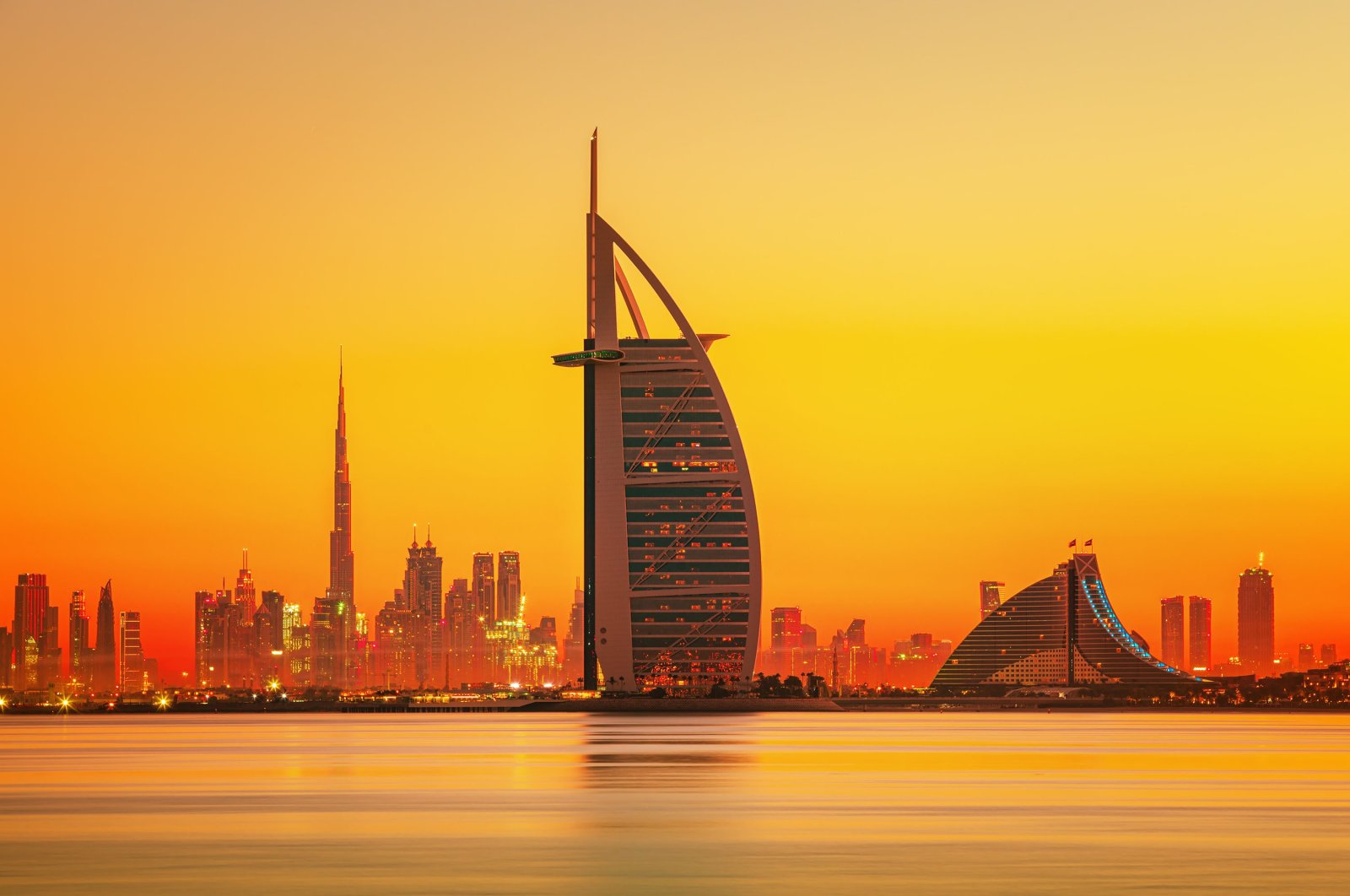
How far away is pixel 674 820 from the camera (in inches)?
2591

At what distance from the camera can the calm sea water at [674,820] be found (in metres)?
48.2

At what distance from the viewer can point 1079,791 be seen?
81.1 metres

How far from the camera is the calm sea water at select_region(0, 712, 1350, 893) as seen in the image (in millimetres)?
48250

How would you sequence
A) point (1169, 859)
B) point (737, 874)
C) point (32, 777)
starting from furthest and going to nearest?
point (32, 777), point (1169, 859), point (737, 874)

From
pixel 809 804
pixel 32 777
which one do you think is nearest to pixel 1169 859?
pixel 809 804

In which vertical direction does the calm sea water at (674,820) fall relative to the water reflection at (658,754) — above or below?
above

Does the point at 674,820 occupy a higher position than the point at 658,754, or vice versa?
the point at 674,820

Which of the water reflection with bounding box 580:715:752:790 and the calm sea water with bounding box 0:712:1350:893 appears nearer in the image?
the calm sea water with bounding box 0:712:1350:893

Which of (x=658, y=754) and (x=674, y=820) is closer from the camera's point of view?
(x=674, y=820)

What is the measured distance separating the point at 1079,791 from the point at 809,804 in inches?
573

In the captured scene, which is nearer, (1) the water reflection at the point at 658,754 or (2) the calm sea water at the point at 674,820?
(2) the calm sea water at the point at 674,820

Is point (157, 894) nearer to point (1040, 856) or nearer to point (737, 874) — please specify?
point (737, 874)

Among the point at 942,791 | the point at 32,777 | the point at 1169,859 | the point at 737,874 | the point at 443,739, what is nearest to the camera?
the point at 737,874

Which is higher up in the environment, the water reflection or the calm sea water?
the calm sea water
